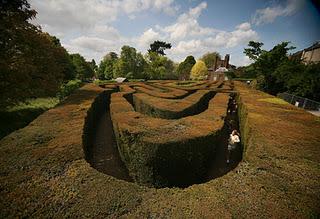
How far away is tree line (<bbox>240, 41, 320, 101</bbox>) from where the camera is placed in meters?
18.5

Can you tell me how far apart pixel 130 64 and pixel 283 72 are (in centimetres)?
4159

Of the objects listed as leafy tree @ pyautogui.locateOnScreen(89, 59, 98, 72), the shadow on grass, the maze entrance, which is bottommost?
leafy tree @ pyautogui.locateOnScreen(89, 59, 98, 72)

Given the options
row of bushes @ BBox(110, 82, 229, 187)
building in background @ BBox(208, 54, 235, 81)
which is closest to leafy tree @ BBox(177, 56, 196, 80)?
building in background @ BBox(208, 54, 235, 81)

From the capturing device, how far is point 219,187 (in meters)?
3.81

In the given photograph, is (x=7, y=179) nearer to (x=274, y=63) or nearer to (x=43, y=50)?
(x=43, y=50)

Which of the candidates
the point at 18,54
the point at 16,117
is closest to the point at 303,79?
the point at 18,54

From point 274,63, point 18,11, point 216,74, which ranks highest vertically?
point 18,11

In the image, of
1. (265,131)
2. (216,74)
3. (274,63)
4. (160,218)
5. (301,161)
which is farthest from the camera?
(216,74)

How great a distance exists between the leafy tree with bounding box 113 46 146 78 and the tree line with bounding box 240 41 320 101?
33.7 meters

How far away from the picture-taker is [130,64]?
56281 mm

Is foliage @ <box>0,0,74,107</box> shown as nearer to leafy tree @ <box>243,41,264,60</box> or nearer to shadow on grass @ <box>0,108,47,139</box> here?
shadow on grass @ <box>0,108,47,139</box>

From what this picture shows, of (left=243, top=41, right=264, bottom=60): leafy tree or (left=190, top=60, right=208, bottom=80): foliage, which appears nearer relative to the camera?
(left=243, top=41, right=264, bottom=60): leafy tree

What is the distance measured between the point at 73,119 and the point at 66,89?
1715 centimetres

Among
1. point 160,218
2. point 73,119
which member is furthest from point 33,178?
point 73,119
